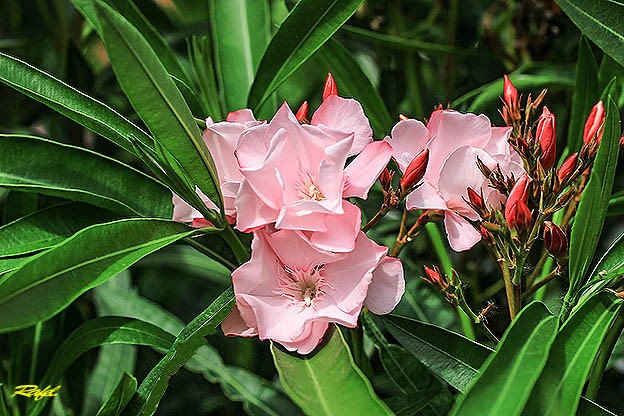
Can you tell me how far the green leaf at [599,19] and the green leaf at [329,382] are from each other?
378 millimetres

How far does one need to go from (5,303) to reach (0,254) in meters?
0.17

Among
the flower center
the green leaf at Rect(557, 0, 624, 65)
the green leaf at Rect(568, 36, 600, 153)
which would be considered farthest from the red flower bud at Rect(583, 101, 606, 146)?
the flower center

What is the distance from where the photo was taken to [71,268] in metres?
0.63

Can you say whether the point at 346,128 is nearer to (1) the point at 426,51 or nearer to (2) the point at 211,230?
(2) the point at 211,230

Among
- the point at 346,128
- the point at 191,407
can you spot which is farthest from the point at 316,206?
the point at 191,407

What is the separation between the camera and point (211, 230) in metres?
0.75

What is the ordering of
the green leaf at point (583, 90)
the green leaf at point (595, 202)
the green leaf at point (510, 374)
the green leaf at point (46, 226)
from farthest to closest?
the green leaf at point (583, 90) < the green leaf at point (46, 226) < the green leaf at point (595, 202) < the green leaf at point (510, 374)

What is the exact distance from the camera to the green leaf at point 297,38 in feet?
2.75

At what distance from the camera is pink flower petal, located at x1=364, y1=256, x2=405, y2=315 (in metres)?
0.71

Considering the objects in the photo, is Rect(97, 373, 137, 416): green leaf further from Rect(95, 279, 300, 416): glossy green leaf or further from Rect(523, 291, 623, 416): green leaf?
Rect(523, 291, 623, 416): green leaf

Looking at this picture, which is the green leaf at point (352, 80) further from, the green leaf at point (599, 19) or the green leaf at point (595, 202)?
the green leaf at point (595, 202)

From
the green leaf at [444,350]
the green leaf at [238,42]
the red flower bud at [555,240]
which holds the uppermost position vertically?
→ the green leaf at [238,42]

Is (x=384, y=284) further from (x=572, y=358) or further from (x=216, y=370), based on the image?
(x=216, y=370)

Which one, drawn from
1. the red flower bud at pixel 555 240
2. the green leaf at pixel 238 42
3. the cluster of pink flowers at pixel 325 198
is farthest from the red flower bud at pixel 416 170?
the green leaf at pixel 238 42
